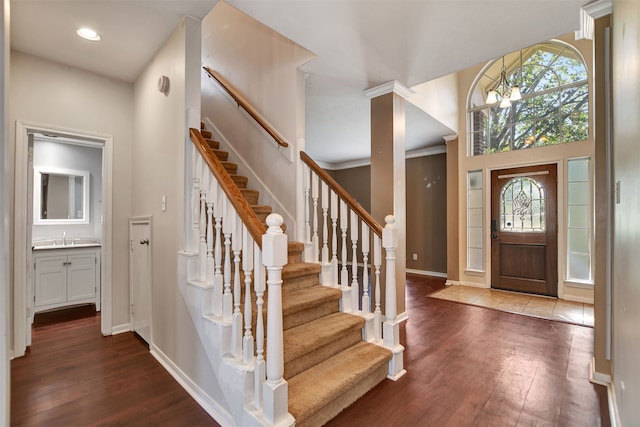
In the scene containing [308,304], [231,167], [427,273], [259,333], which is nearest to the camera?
[259,333]

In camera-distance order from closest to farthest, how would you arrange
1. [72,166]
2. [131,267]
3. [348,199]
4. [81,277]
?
[348,199] → [131,267] → [81,277] → [72,166]

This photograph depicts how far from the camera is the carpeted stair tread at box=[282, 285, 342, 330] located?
2.04m

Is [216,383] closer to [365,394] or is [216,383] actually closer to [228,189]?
[365,394]

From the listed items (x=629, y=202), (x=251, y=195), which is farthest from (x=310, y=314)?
(x=629, y=202)

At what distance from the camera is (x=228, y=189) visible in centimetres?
170

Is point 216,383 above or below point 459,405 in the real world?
above

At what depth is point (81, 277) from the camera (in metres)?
3.63

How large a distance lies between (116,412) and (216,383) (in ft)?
2.14

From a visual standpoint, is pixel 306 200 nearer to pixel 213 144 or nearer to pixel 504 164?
pixel 213 144

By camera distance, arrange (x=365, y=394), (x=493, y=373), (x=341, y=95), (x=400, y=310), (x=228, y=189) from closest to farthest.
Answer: (x=228, y=189) < (x=365, y=394) < (x=493, y=373) < (x=400, y=310) < (x=341, y=95)

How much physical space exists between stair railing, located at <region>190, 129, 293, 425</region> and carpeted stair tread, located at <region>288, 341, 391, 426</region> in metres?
0.15

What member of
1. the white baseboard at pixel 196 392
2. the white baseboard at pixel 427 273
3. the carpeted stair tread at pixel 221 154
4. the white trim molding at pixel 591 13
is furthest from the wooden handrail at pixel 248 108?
the white baseboard at pixel 427 273

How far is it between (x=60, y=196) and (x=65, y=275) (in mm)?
1175

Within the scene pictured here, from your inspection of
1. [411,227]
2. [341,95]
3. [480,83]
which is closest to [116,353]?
[341,95]
